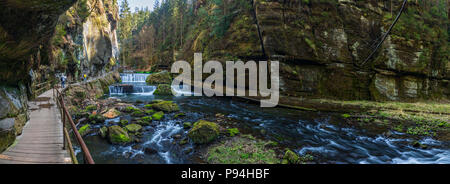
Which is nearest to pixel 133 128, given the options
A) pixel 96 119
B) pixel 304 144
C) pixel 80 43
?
pixel 96 119

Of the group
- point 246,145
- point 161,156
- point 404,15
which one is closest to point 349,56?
point 404,15

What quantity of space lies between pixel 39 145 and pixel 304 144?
34.7 feet

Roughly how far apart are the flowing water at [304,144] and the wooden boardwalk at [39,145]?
1.78 m

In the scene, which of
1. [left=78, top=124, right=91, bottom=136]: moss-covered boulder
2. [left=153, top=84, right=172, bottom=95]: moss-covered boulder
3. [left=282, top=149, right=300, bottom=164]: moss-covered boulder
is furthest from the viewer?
[left=153, top=84, right=172, bottom=95]: moss-covered boulder

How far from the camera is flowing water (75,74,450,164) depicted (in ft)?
27.6

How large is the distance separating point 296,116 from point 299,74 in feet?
25.6

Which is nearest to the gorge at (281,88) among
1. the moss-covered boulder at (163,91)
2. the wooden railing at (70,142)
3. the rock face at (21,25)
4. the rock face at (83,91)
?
the rock face at (21,25)

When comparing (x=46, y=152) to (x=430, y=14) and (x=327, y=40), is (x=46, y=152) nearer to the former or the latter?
(x=327, y=40)

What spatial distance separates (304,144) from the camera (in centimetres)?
998

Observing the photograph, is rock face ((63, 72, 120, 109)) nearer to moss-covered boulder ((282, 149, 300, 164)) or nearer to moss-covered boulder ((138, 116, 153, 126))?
moss-covered boulder ((138, 116, 153, 126))

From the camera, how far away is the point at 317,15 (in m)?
22.7

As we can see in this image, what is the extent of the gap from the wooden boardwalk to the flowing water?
1.78m

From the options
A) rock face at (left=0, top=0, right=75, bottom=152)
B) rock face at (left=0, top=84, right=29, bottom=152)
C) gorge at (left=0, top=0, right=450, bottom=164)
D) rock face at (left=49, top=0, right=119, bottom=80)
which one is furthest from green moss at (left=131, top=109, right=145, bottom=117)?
rock face at (left=0, top=0, right=75, bottom=152)

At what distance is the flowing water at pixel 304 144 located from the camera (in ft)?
27.6
